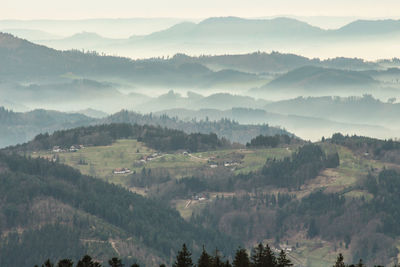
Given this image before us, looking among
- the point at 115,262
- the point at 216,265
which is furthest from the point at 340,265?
the point at 115,262

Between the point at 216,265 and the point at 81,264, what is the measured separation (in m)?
23.7

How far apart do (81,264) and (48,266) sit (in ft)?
18.8

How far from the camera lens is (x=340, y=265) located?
19775 cm

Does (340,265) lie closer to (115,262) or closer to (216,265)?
(216,265)

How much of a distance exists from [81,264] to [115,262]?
22.7 ft

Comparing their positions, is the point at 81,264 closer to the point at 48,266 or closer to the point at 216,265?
the point at 48,266

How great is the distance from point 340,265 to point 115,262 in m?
39.7

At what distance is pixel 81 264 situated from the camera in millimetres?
196000

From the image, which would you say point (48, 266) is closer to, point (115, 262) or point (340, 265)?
point (115, 262)

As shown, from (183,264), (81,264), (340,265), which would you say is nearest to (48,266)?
(81,264)

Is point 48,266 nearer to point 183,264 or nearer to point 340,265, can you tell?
point 183,264

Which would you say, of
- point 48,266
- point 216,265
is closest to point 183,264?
point 216,265

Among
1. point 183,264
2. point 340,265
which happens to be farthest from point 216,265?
point 340,265

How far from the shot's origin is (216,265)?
639 feet
